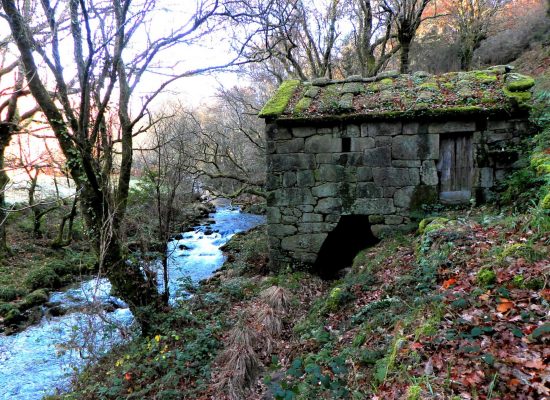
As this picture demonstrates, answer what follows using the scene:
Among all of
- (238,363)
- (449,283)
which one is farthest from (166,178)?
(449,283)

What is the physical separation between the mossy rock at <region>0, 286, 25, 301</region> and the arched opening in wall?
709cm

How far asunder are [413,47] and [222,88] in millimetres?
10543

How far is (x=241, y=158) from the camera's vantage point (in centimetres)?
1858

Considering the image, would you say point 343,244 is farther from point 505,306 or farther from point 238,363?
point 505,306

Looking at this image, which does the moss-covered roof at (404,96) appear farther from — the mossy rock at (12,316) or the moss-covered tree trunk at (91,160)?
the mossy rock at (12,316)

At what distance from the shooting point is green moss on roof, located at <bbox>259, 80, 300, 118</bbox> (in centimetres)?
636

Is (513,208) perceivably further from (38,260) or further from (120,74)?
(38,260)

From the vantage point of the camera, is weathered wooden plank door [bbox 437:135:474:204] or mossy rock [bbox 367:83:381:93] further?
mossy rock [bbox 367:83:381:93]

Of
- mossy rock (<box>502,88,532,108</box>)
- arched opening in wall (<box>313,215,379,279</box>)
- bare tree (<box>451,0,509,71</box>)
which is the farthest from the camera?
bare tree (<box>451,0,509,71</box>)

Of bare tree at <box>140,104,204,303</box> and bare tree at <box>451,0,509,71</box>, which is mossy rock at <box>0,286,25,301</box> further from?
bare tree at <box>451,0,509,71</box>

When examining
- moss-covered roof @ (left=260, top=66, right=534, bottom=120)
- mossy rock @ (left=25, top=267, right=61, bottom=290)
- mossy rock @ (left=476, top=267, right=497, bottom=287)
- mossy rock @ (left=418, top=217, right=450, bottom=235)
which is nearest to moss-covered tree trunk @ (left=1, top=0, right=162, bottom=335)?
moss-covered roof @ (left=260, top=66, right=534, bottom=120)

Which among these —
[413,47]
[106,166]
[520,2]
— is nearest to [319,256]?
[106,166]

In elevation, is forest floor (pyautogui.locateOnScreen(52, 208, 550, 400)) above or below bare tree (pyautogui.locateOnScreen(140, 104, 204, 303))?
below

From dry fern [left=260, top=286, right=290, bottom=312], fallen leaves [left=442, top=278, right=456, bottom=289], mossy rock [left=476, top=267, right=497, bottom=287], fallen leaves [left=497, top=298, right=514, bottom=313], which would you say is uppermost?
mossy rock [left=476, top=267, right=497, bottom=287]
